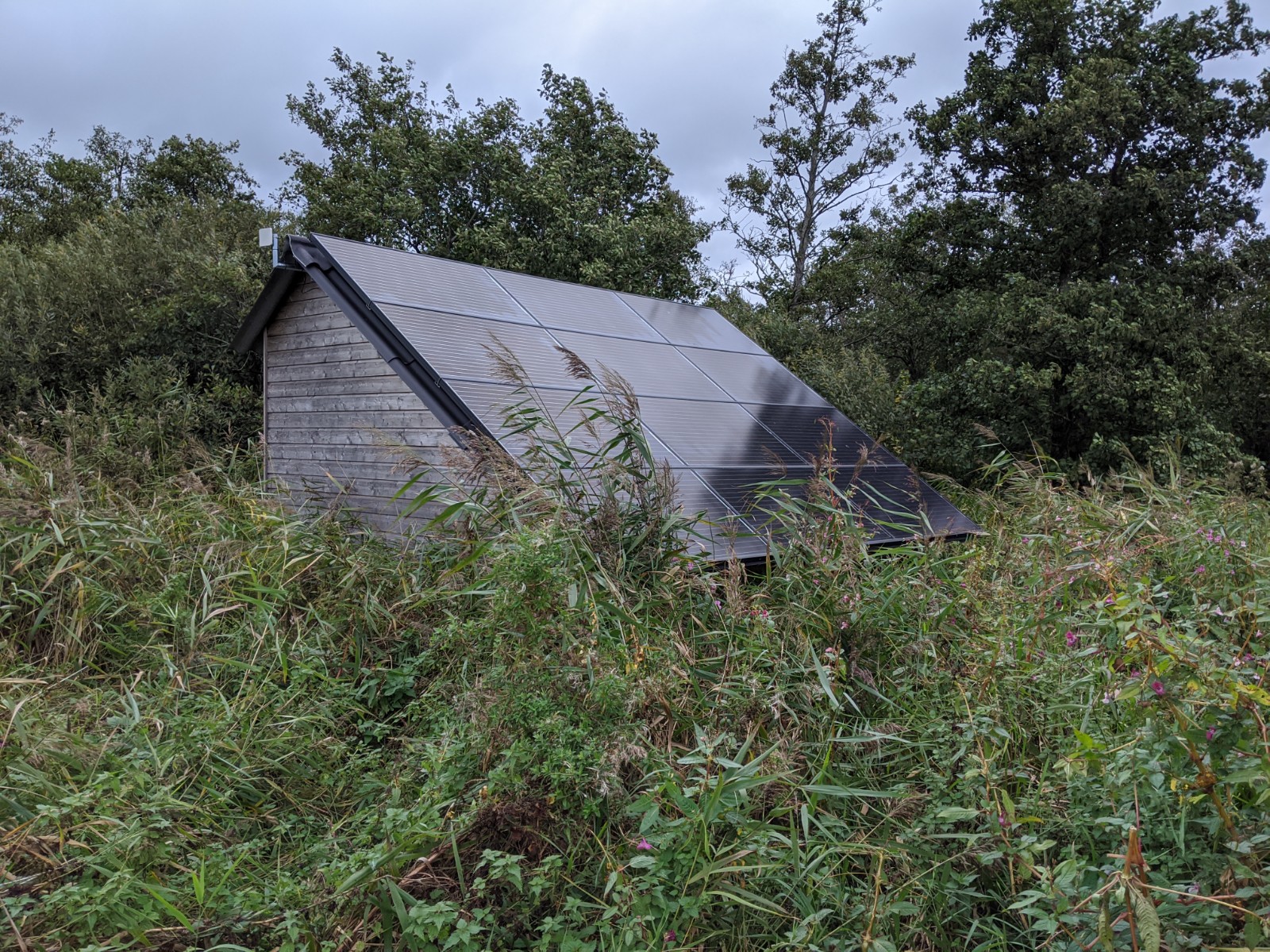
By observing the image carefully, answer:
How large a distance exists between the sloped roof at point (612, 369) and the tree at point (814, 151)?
40.5 feet

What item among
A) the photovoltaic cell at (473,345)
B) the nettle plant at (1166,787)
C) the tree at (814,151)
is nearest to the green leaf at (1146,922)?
the nettle plant at (1166,787)

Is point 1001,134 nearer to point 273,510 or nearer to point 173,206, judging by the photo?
point 273,510

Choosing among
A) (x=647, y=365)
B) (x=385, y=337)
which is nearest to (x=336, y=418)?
(x=385, y=337)

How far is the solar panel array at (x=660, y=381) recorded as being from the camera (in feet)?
16.7

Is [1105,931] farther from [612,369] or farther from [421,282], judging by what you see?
[421,282]

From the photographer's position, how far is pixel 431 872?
98.0 inches

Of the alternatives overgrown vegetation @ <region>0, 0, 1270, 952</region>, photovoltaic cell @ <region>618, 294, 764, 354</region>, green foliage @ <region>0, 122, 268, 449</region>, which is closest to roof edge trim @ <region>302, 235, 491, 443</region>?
overgrown vegetation @ <region>0, 0, 1270, 952</region>

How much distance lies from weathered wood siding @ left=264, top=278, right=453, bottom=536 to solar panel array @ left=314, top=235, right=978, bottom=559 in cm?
45

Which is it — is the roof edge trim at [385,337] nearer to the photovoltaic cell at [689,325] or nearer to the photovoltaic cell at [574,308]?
the photovoltaic cell at [574,308]

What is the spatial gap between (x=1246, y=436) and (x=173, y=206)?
16.9 metres

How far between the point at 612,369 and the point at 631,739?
392cm

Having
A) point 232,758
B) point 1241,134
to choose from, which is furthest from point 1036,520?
point 1241,134

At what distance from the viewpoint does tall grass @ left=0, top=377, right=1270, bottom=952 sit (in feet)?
7.33

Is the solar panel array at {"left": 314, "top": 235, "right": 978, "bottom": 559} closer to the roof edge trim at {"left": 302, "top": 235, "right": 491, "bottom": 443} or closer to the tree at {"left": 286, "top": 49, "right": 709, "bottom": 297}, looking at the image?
the roof edge trim at {"left": 302, "top": 235, "right": 491, "bottom": 443}
